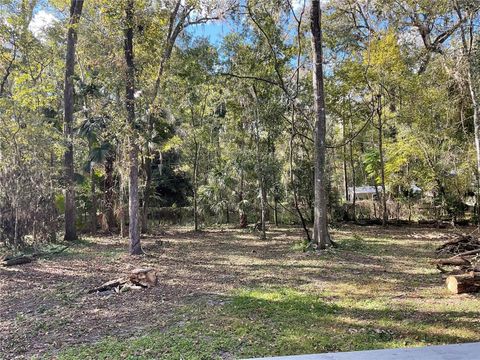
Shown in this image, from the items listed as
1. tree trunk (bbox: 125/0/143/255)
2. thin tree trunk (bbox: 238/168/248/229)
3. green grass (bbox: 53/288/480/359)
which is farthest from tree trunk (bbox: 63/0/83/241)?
green grass (bbox: 53/288/480/359)

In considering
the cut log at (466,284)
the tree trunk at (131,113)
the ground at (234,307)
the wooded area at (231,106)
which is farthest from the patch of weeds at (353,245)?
the tree trunk at (131,113)

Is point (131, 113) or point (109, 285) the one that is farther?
point (131, 113)

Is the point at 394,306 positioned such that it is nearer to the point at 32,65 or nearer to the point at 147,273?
the point at 147,273

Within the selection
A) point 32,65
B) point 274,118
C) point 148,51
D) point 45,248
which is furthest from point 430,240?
point 32,65

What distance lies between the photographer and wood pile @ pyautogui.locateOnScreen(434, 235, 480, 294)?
16.5 ft

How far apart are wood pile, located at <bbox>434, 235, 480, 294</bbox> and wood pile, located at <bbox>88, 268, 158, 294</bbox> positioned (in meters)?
4.40

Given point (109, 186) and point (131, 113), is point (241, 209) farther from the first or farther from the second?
point (131, 113)

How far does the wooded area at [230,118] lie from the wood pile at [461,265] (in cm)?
2

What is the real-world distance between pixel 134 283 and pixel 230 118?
10646mm

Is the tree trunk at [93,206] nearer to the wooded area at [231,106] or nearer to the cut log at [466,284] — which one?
the wooded area at [231,106]

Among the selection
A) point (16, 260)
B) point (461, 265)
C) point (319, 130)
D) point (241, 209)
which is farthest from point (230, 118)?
point (461, 265)

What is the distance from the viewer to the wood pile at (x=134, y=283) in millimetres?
5863

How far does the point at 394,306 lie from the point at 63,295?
4.67 m

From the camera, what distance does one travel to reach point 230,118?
1571 centimetres
